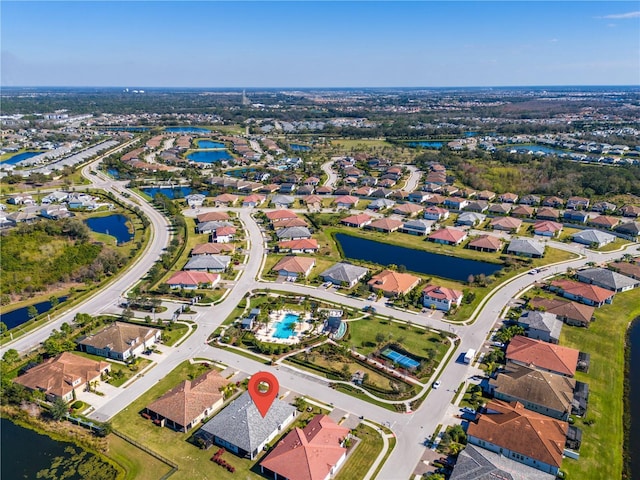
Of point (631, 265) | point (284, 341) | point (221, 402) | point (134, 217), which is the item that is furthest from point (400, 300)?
point (134, 217)

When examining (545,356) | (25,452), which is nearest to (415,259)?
(545,356)

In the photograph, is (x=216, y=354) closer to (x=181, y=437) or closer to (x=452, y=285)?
(x=181, y=437)

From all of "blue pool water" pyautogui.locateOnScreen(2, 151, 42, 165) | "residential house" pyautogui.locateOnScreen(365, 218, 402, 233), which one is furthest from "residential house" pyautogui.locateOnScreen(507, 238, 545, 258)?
"blue pool water" pyautogui.locateOnScreen(2, 151, 42, 165)

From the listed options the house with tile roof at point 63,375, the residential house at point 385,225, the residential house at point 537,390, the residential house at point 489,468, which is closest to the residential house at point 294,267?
the residential house at point 385,225

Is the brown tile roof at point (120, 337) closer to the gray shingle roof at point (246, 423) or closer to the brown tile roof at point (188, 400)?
the brown tile roof at point (188, 400)

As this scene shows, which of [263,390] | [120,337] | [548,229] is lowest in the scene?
[263,390]

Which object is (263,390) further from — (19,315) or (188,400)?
(19,315)

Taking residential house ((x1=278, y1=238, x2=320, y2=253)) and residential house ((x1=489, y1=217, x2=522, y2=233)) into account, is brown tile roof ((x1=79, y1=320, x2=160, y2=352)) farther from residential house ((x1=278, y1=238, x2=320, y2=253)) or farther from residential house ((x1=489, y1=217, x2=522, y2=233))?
residential house ((x1=489, y1=217, x2=522, y2=233))

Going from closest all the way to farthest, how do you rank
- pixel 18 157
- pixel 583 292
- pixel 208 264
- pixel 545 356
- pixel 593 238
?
pixel 545 356, pixel 583 292, pixel 208 264, pixel 593 238, pixel 18 157
